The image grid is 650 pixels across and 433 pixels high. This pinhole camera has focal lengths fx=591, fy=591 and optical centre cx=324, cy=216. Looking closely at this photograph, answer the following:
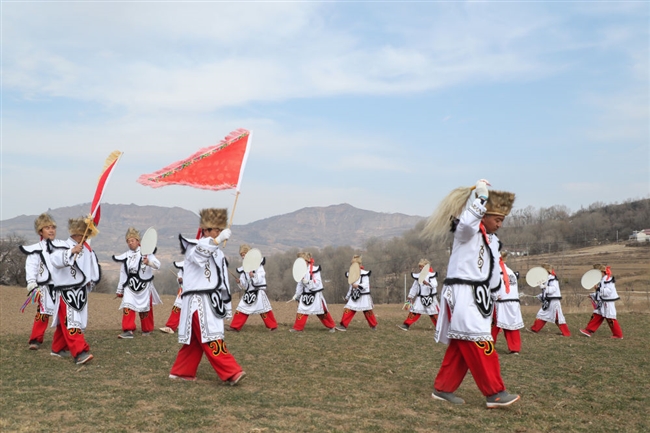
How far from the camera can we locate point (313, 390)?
6.93m

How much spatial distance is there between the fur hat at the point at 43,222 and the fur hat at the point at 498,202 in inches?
259

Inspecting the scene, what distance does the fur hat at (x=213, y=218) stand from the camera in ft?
22.8

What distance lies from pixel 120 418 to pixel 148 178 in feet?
8.64

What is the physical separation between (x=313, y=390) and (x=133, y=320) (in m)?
6.03

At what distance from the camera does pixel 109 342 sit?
10.8 metres

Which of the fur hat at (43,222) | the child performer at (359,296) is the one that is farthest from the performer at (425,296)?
the fur hat at (43,222)

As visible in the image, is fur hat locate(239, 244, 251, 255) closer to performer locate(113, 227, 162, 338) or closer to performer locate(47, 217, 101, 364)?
performer locate(113, 227, 162, 338)

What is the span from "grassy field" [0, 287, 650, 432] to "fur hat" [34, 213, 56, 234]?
1.98m

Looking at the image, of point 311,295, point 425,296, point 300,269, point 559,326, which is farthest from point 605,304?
point 300,269

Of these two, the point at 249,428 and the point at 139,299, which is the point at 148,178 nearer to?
the point at 249,428

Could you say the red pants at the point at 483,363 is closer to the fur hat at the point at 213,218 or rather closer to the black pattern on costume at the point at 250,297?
the fur hat at the point at 213,218

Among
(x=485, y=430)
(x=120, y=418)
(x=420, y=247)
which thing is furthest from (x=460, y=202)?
(x=420, y=247)

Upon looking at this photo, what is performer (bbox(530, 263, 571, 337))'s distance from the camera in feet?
46.7

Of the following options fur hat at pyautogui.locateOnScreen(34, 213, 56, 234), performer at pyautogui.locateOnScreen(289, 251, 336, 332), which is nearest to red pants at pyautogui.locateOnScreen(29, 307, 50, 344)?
fur hat at pyautogui.locateOnScreen(34, 213, 56, 234)
